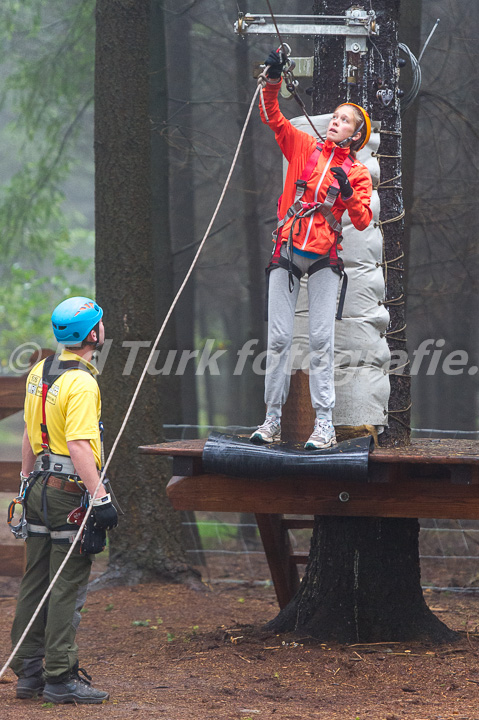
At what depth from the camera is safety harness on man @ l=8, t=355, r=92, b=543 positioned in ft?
12.6

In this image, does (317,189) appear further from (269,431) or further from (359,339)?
(269,431)

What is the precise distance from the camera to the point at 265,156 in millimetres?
7453

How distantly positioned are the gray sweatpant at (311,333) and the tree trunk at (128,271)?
2466 mm

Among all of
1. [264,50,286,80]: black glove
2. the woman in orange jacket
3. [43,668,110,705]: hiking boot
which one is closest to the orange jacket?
the woman in orange jacket

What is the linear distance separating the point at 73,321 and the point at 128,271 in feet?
9.84

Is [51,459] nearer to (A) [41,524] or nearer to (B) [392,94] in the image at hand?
(A) [41,524]

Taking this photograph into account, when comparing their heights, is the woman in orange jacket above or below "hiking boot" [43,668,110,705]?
above

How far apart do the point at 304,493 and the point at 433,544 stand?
11.1ft

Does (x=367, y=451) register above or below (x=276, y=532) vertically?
above

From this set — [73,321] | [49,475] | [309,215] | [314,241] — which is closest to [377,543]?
[314,241]

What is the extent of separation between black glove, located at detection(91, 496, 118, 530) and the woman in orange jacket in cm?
95

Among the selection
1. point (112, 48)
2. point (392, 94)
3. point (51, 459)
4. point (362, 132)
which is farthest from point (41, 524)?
point (112, 48)

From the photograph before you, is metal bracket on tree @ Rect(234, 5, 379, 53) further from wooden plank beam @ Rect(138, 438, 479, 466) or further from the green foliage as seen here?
the green foliage

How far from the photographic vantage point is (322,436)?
4.30 meters
